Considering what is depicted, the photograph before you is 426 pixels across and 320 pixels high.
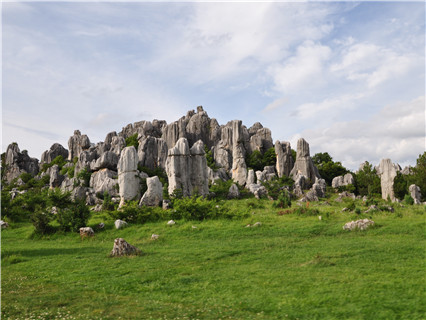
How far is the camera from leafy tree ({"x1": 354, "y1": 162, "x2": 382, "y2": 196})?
40312 millimetres

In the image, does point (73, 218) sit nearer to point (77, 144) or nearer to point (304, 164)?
point (304, 164)

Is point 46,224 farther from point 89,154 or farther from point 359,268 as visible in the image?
point 89,154

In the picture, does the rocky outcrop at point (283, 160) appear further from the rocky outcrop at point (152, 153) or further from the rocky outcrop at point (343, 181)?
the rocky outcrop at point (152, 153)

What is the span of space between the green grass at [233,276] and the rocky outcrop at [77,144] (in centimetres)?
5765

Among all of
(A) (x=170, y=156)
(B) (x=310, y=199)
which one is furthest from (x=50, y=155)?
(B) (x=310, y=199)

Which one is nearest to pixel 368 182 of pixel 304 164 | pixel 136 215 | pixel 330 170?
pixel 304 164

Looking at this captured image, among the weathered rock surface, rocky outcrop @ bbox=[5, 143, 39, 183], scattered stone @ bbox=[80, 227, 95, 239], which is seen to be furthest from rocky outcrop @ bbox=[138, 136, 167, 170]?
scattered stone @ bbox=[80, 227, 95, 239]

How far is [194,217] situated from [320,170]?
40.8 meters

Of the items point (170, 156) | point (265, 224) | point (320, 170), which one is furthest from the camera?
point (320, 170)

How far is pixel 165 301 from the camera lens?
7918 mm

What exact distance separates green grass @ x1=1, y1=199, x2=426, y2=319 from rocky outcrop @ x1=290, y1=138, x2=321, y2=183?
36175mm

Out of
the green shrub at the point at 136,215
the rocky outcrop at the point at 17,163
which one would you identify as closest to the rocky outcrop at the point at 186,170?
the green shrub at the point at 136,215

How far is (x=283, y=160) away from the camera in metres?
57.4

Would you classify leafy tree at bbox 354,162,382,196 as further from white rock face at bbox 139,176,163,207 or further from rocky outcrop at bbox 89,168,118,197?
rocky outcrop at bbox 89,168,118,197
